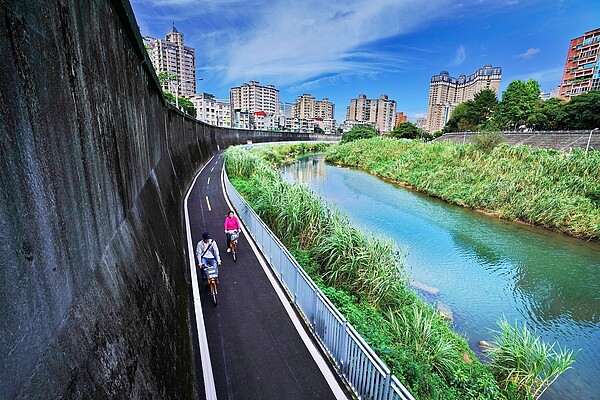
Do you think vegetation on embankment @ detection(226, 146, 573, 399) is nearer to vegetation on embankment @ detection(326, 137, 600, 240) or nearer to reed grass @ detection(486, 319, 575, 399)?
reed grass @ detection(486, 319, 575, 399)

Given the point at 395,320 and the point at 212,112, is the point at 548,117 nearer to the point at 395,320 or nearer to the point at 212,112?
the point at 395,320

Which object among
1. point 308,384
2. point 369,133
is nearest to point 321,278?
point 308,384

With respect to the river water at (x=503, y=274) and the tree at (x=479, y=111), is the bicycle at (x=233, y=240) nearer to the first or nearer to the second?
the river water at (x=503, y=274)

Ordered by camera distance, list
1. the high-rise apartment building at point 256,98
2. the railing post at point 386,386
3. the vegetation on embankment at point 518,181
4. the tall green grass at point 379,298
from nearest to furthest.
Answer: the railing post at point 386,386
the tall green grass at point 379,298
the vegetation on embankment at point 518,181
the high-rise apartment building at point 256,98

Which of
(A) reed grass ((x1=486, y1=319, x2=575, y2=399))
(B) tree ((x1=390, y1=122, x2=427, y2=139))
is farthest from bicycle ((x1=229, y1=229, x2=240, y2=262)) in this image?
(B) tree ((x1=390, y1=122, x2=427, y2=139))

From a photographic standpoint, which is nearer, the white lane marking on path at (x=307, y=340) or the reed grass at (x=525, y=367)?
the white lane marking on path at (x=307, y=340)

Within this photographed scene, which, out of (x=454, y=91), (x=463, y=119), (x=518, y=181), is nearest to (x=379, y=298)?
(x=518, y=181)

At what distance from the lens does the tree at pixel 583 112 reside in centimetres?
3691

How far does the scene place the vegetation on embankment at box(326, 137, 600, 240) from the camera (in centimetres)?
1777

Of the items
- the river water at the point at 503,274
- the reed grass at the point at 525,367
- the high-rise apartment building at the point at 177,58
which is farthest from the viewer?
the high-rise apartment building at the point at 177,58

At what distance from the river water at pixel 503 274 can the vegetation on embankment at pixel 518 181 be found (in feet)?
4.01

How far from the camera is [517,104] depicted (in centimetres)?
5284

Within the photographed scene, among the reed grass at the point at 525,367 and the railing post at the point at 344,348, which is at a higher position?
the railing post at the point at 344,348


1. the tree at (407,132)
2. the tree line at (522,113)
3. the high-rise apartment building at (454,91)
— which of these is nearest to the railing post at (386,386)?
the tree line at (522,113)
